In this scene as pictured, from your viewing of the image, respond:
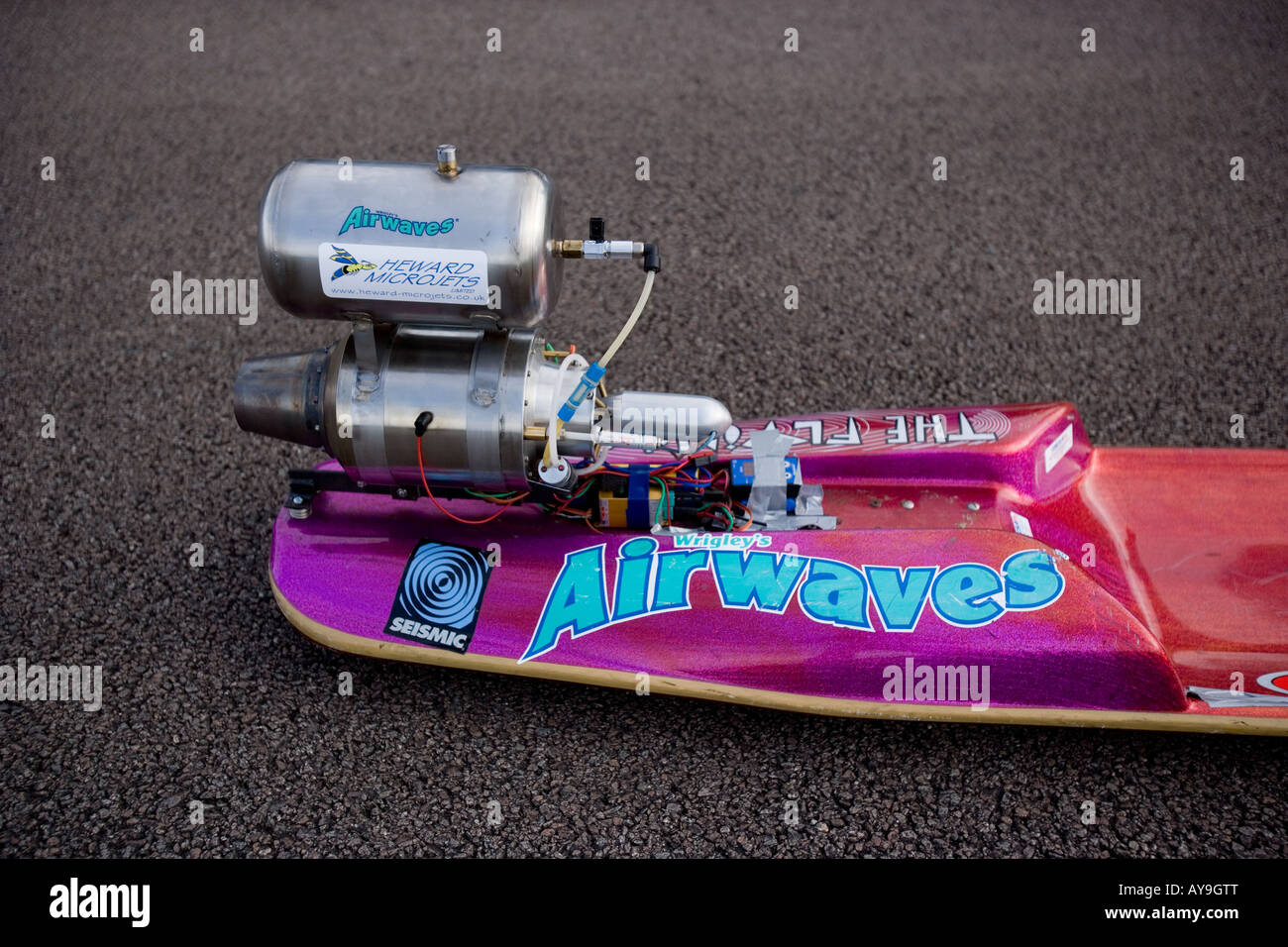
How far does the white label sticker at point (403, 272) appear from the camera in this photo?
10.4ft

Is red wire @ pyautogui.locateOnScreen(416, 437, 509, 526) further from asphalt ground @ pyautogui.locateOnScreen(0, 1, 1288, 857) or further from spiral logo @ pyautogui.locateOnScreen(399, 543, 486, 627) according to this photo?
asphalt ground @ pyautogui.locateOnScreen(0, 1, 1288, 857)

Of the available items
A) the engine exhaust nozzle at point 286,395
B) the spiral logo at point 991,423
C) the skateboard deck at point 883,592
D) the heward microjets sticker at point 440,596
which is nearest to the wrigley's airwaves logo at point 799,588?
the skateboard deck at point 883,592

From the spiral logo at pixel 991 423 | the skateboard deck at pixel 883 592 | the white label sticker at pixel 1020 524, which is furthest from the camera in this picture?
the spiral logo at pixel 991 423

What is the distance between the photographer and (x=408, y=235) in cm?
316

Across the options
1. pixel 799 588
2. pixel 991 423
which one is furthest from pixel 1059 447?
pixel 799 588

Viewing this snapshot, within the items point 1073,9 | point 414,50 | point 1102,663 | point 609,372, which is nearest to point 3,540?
point 609,372

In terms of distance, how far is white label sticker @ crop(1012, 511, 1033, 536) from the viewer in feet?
13.0

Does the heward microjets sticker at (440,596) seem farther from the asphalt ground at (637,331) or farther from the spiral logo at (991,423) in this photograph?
the spiral logo at (991,423)

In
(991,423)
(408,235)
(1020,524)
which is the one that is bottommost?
(1020,524)

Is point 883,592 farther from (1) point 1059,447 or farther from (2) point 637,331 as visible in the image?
(2) point 637,331

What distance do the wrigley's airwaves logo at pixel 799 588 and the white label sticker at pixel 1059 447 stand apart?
0.73 m

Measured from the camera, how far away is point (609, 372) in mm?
5676

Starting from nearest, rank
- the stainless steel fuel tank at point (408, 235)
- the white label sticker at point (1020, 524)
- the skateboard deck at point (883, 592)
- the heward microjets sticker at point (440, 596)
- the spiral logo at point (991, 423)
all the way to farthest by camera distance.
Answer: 1. the stainless steel fuel tank at point (408, 235)
2. the skateboard deck at point (883, 592)
3. the heward microjets sticker at point (440, 596)
4. the white label sticker at point (1020, 524)
5. the spiral logo at point (991, 423)

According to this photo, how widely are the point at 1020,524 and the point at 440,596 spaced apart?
2.22 meters
